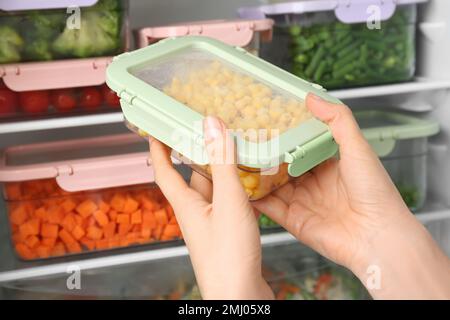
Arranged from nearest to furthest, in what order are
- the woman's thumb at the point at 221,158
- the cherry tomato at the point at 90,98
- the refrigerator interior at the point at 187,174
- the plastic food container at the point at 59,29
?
the woman's thumb at the point at 221,158 < the plastic food container at the point at 59,29 < the cherry tomato at the point at 90,98 < the refrigerator interior at the point at 187,174

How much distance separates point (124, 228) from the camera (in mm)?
1494

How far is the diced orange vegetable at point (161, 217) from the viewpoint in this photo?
4.96 ft

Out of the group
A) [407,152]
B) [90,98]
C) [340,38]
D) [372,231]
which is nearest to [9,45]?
[90,98]

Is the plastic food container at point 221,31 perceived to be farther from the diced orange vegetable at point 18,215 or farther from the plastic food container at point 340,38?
the diced orange vegetable at point 18,215

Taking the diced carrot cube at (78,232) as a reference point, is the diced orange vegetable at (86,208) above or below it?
above

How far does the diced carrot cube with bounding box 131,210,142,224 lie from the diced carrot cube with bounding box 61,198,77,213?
0.43 feet

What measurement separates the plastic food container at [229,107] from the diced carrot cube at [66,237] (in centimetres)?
57

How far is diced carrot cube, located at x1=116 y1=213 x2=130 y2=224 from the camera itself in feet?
4.87

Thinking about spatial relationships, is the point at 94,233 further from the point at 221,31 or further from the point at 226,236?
the point at 226,236

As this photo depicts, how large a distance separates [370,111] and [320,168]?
0.76 m

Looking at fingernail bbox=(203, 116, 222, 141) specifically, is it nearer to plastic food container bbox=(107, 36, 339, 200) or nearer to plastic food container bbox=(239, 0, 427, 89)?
plastic food container bbox=(107, 36, 339, 200)

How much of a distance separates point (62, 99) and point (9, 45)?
16 centimetres

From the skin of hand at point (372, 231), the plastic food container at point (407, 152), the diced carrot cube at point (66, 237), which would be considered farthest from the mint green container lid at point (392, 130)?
the diced carrot cube at point (66, 237)
